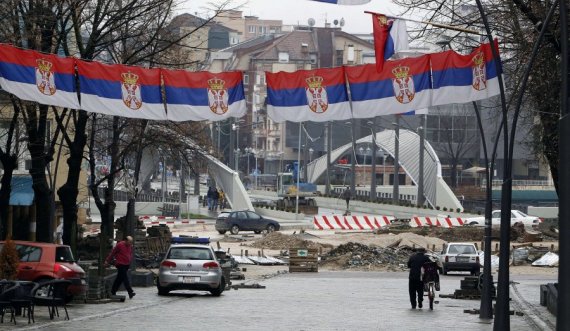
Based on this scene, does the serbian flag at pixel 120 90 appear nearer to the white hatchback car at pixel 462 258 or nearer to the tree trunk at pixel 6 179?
the tree trunk at pixel 6 179

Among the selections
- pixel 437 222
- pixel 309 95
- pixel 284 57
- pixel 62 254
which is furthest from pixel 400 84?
pixel 284 57

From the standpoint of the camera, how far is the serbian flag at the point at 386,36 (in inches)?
987

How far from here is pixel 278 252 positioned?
221 feet

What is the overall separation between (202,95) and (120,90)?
1674mm

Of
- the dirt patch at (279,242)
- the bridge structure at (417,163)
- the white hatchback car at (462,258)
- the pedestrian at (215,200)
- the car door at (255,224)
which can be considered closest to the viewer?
the white hatchback car at (462,258)

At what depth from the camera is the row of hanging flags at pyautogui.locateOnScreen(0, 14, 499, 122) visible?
2528 centimetres

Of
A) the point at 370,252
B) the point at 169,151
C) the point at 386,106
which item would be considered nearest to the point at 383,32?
the point at 386,106

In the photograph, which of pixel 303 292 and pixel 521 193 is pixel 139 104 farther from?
pixel 521 193

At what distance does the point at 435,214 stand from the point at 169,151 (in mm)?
59026

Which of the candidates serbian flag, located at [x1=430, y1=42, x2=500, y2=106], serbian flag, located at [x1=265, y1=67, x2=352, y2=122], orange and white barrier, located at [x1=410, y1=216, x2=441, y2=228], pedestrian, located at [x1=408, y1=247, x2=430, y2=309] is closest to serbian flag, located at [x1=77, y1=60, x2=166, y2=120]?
serbian flag, located at [x1=265, y1=67, x2=352, y2=122]

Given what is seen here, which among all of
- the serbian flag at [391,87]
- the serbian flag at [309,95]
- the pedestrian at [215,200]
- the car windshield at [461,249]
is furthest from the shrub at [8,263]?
the pedestrian at [215,200]

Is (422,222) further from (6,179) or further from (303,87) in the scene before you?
(303,87)

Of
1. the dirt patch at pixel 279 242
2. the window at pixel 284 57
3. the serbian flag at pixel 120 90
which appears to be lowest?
the dirt patch at pixel 279 242

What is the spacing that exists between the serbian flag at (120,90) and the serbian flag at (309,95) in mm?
2354
